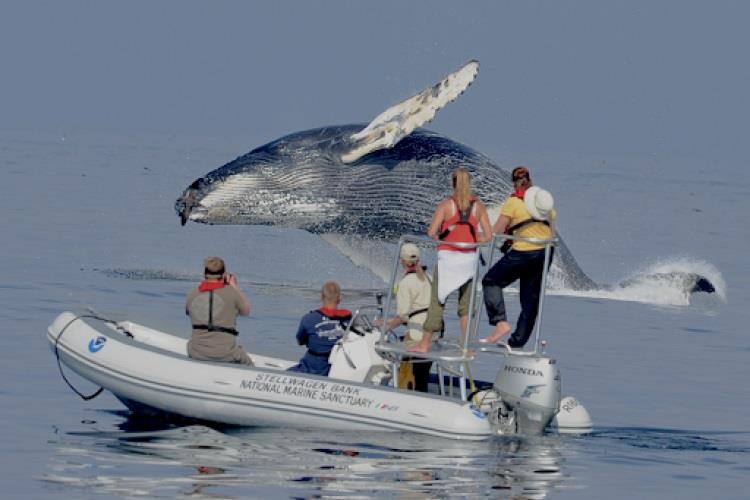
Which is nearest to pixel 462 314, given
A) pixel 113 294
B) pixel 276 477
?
pixel 276 477

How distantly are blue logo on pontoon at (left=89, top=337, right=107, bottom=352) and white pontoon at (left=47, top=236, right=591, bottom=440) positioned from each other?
11 mm

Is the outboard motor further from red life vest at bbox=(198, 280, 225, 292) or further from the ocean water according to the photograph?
red life vest at bbox=(198, 280, 225, 292)

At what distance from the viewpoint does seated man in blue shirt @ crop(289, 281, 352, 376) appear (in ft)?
48.0

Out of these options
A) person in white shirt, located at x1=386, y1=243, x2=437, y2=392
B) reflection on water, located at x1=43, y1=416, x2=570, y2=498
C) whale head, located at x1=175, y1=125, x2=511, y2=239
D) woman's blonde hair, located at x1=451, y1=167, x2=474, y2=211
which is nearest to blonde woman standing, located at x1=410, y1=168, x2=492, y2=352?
woman's blonde hair, located at x1=451, y1=167, x2=474, y2=211

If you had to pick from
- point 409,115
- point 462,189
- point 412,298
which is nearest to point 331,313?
point 412,298

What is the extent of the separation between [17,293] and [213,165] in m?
48.4

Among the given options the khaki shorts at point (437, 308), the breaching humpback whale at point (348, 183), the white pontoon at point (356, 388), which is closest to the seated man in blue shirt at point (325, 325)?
the white pontoon at point (356, 388)

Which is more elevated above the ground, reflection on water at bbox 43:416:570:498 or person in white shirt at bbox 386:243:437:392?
person in white shirt at bbox 386:243:437:392

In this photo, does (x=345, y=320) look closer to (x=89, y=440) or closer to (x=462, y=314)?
(x=462, y=314)

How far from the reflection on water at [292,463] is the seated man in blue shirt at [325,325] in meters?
0.84

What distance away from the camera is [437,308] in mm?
14180

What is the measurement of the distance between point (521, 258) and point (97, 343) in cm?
372

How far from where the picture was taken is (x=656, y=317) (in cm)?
2403

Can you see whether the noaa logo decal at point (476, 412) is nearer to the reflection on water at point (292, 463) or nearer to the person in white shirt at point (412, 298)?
the reflection on water at point (292, 463)
